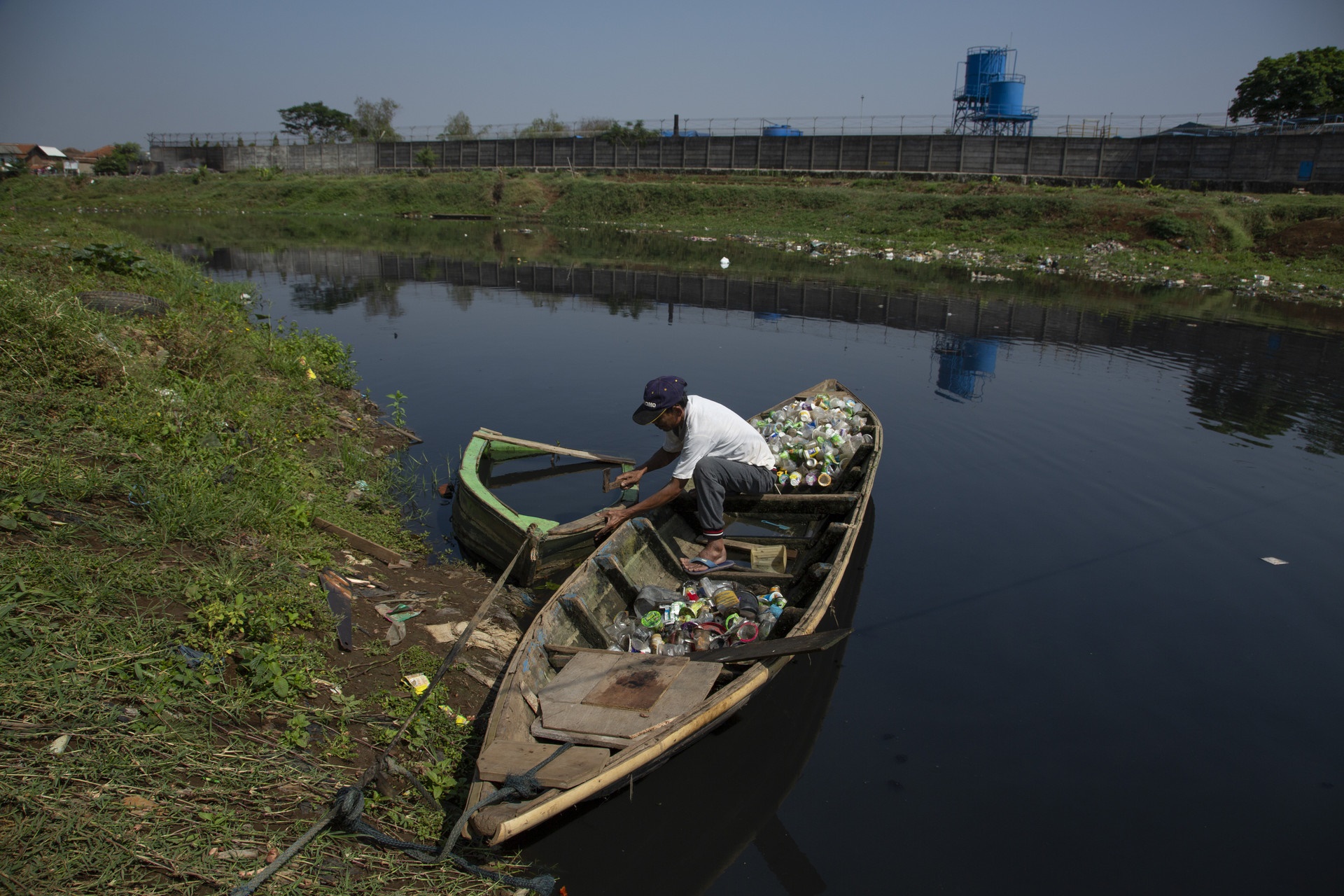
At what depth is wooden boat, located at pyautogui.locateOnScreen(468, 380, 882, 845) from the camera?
11.5 ft

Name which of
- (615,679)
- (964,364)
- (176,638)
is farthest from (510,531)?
(964,364)

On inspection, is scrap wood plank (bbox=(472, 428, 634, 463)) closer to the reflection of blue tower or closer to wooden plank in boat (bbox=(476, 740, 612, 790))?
wooden plank in boat (bbox=(476, 740, 612, 790))

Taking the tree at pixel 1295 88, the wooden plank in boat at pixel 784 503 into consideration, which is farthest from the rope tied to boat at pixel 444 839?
the tree at pixel 1295 88

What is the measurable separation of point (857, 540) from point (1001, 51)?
4969cm

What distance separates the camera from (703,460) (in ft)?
21.5

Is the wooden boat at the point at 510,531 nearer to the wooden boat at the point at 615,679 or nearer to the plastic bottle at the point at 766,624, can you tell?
the wooden boat at the point at 615,679

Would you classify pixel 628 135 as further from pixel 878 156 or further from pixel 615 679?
pixel 615 679

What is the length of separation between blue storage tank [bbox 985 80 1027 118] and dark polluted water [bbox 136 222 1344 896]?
3422 cm

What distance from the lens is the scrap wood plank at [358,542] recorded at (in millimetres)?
6012

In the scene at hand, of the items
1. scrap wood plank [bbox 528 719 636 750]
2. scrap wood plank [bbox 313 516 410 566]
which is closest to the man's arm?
scrap wood plank [bbox 313 516 410 566]

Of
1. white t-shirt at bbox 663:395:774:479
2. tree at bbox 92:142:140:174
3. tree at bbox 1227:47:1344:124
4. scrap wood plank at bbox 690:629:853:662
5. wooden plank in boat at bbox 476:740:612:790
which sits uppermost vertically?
tree at bbox 1227:47:1344:124

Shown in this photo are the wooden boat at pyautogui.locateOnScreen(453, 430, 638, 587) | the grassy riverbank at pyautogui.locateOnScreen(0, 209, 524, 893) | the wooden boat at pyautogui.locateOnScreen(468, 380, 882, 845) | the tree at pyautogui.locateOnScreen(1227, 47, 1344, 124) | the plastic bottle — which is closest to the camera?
the grassy riverbank at pyautogui.locateOnScreen(0, 209, 524, 893)

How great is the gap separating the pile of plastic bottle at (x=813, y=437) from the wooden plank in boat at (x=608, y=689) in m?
3.29

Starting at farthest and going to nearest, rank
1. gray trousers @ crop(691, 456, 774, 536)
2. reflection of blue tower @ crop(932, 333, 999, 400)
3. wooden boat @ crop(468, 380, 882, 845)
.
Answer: reflection of blue tower @ crop(932, 333, 999, 400)
gray trousers @ crop(691, 456, 774, 536)
wooden boat @ crop(468, 380, 882, 845)
